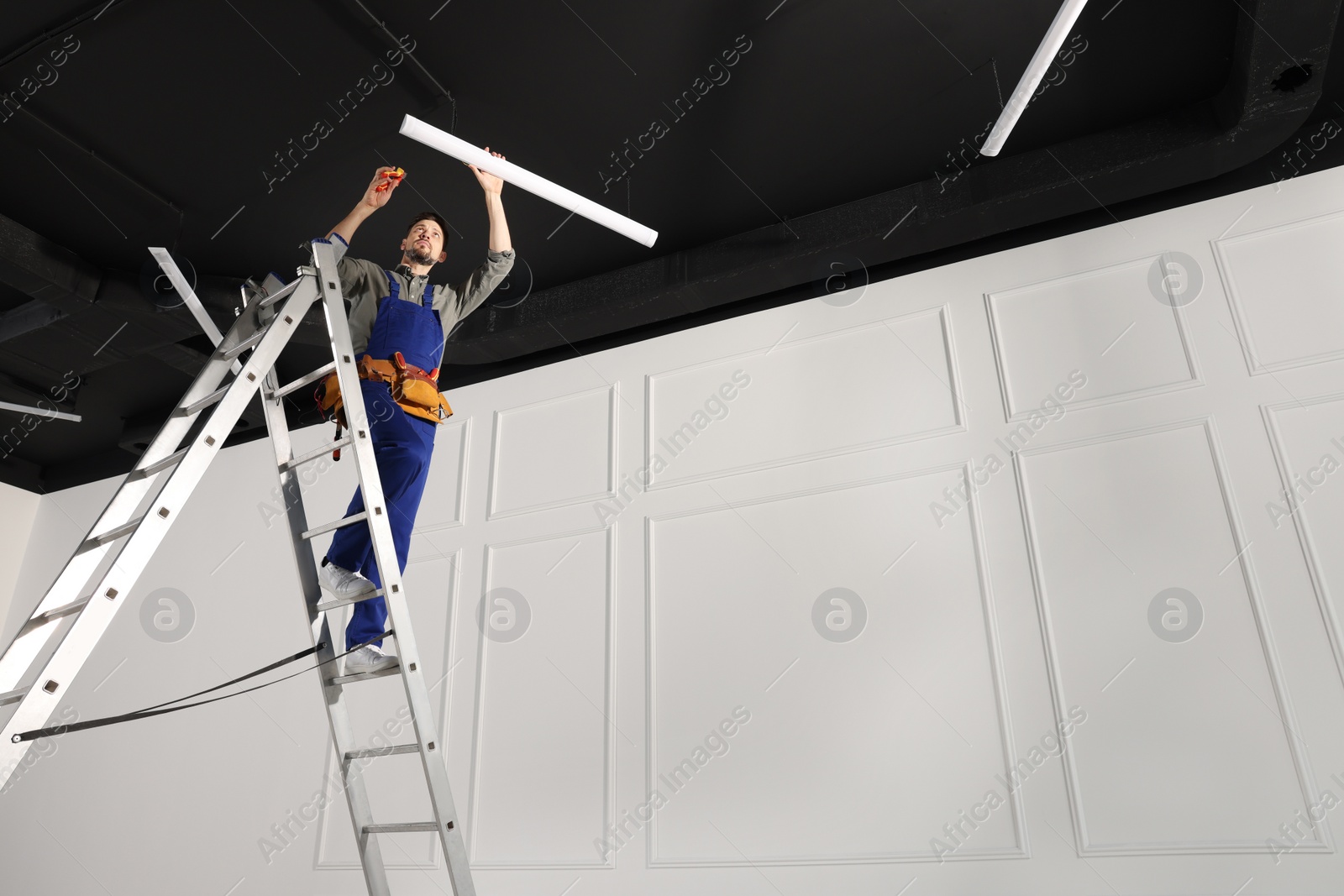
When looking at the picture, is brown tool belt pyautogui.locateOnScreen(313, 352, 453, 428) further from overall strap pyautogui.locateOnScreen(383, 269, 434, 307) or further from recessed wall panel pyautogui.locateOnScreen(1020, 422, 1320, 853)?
recessed wall panel pyautogui.locateOnScreen(1020, 422, 1320, 853)

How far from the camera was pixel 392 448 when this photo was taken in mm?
2316

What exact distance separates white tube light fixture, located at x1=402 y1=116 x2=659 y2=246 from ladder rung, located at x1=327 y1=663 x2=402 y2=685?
4.78ft

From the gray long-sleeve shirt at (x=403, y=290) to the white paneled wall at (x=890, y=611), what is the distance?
5.66ft

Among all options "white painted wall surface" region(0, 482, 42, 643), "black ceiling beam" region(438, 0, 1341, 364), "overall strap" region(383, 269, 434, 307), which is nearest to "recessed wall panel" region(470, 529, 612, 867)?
"black ceiling beam" region(438, 0, 1341, 364)

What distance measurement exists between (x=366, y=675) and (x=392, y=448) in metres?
0.63

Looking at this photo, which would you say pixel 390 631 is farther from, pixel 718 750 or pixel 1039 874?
pixel 1039 874

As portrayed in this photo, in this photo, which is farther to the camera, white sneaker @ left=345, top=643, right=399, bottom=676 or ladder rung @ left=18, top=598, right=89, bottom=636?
white sneaker @ left=345, top=643, right=399, bottom=676

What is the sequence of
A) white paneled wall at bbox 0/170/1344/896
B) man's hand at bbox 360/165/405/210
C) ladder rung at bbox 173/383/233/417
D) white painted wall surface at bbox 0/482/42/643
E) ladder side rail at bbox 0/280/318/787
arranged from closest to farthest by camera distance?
ladder side rail at bbox 0/280/318/787 → ladder rung at bbox 173/383/233/417 → man's hand at bbox 360/165/405/210 → white paneled wall at bbox 0/170/1344/896 → white painted wall surface at bbox 0/482/42/643

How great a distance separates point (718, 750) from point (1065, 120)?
307 centimetres

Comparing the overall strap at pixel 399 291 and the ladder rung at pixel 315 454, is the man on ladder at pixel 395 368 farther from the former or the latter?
the ladder rung at pixel 315 454

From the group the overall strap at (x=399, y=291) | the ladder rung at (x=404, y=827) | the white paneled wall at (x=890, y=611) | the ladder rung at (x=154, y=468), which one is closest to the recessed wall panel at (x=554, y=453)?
the white paneled wall at (x=890, y=611)

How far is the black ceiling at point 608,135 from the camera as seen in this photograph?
10.6 feet

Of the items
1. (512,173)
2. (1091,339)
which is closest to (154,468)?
(512,173)

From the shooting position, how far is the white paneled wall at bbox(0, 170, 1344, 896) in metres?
3.04
